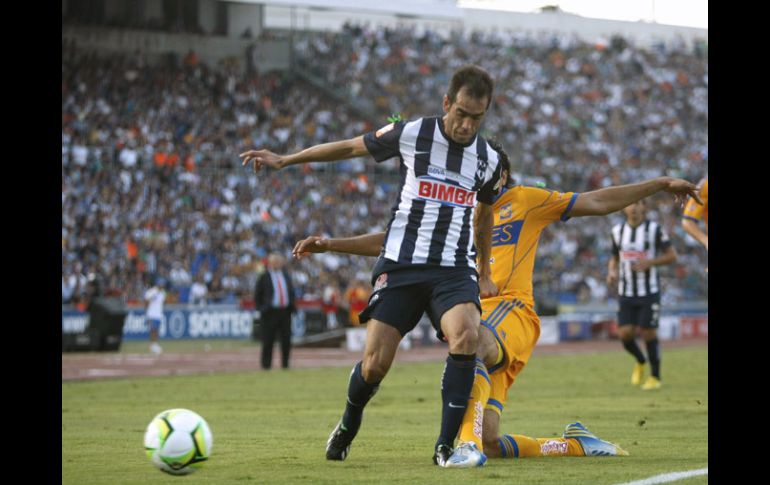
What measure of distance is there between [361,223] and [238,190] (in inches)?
159

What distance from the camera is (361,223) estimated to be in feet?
119

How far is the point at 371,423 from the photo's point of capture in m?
11.7

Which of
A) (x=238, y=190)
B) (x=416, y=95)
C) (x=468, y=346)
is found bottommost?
(x=468, y=346)

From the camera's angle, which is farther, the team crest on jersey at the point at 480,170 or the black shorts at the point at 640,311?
the black shorts at the point at 640,311

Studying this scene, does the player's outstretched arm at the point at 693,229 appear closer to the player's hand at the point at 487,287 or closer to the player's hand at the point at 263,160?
the player's hand at the point at 487,287

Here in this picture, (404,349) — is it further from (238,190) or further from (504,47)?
(504,47)

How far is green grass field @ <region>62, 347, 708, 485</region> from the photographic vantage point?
7203 millimetres

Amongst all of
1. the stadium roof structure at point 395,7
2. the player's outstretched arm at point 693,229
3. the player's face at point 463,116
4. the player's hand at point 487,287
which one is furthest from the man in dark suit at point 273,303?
the stadium roof structure at point 395,7

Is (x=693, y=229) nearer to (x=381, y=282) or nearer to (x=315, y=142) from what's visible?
(x=381, y=282)

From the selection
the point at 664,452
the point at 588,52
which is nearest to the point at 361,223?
the point at 588,52

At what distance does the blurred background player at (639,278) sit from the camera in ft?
54.5

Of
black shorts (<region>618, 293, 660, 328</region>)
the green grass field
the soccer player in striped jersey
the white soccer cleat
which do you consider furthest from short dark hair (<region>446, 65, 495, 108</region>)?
black shorts (<region>618, 293, 660, 328</region>)

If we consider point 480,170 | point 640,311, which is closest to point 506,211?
point 480,170

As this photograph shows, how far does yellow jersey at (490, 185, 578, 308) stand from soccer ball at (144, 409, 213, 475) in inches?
105
